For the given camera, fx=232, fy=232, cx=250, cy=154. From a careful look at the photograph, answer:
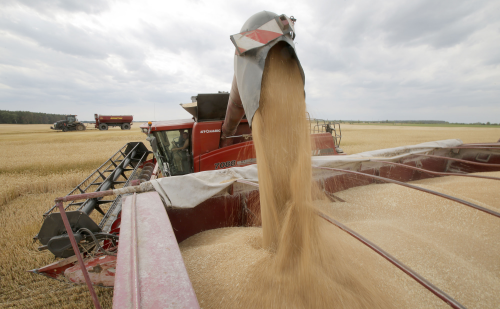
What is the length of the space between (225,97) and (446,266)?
10.1 ft

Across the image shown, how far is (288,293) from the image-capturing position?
1242 mm

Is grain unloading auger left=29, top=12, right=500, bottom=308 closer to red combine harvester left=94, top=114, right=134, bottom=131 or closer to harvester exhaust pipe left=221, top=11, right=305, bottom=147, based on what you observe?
harvester exhaust pipe left=221, top=11, right=305, bottom=147

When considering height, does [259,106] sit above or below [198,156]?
above

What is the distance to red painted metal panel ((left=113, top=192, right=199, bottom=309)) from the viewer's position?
2.52 ft

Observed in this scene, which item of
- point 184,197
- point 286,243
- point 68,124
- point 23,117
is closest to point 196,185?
point 184,197

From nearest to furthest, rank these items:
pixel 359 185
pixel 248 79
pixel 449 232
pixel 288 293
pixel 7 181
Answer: pixel 288 293 → pixel 248 79 → pixel 449 232 → pixel 359 185 → pixel 7 181

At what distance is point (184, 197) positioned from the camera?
2029 millimetres

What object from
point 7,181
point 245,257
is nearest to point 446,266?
point 245,257

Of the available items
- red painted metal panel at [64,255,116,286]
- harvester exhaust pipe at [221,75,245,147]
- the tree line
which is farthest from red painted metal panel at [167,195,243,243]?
the tree line

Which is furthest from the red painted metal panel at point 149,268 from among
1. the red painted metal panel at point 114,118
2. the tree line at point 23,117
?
the tree line at point 23,117

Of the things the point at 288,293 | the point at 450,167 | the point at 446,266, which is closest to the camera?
the point at 288,293

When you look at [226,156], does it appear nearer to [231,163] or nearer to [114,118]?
[231,163]

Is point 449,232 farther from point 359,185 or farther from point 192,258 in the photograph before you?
point 192,258

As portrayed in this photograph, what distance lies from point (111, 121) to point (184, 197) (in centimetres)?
3075
